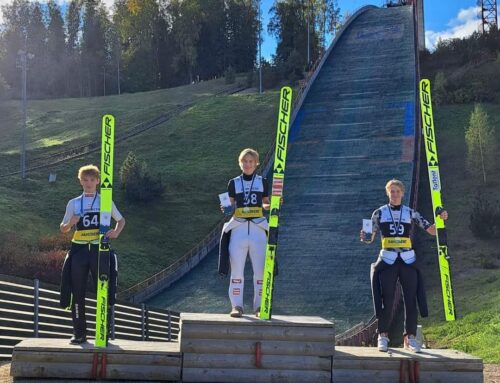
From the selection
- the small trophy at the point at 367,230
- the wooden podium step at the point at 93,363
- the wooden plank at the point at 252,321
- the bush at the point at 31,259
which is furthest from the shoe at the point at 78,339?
the bush at the point at 31,259

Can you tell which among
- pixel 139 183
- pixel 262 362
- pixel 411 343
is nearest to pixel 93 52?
pixel 139 183

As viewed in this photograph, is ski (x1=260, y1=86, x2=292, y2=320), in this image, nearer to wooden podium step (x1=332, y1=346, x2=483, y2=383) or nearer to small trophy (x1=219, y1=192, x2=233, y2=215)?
small trophy (x1=219, y1=192, x2=233, y2=215)

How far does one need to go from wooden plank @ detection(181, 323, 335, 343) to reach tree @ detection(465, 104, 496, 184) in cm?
3059

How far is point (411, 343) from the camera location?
8.31m

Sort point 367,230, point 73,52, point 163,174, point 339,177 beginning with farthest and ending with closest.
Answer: point 73,52 → point 163,174 → point 339,177 → point 367,230

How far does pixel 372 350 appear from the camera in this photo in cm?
826

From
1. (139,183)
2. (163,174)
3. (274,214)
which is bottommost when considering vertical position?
(274,214)

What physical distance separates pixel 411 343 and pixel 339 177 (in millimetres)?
26250

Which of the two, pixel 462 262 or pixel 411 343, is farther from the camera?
pixel 462 262

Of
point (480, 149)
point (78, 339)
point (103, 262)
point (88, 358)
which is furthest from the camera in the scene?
point (480, 149)

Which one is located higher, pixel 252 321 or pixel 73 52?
pixel 73 52

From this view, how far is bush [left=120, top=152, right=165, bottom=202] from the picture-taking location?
3544cm

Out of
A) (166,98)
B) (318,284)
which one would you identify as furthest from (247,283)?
(166,98)

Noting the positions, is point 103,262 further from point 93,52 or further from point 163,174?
point 93,52
